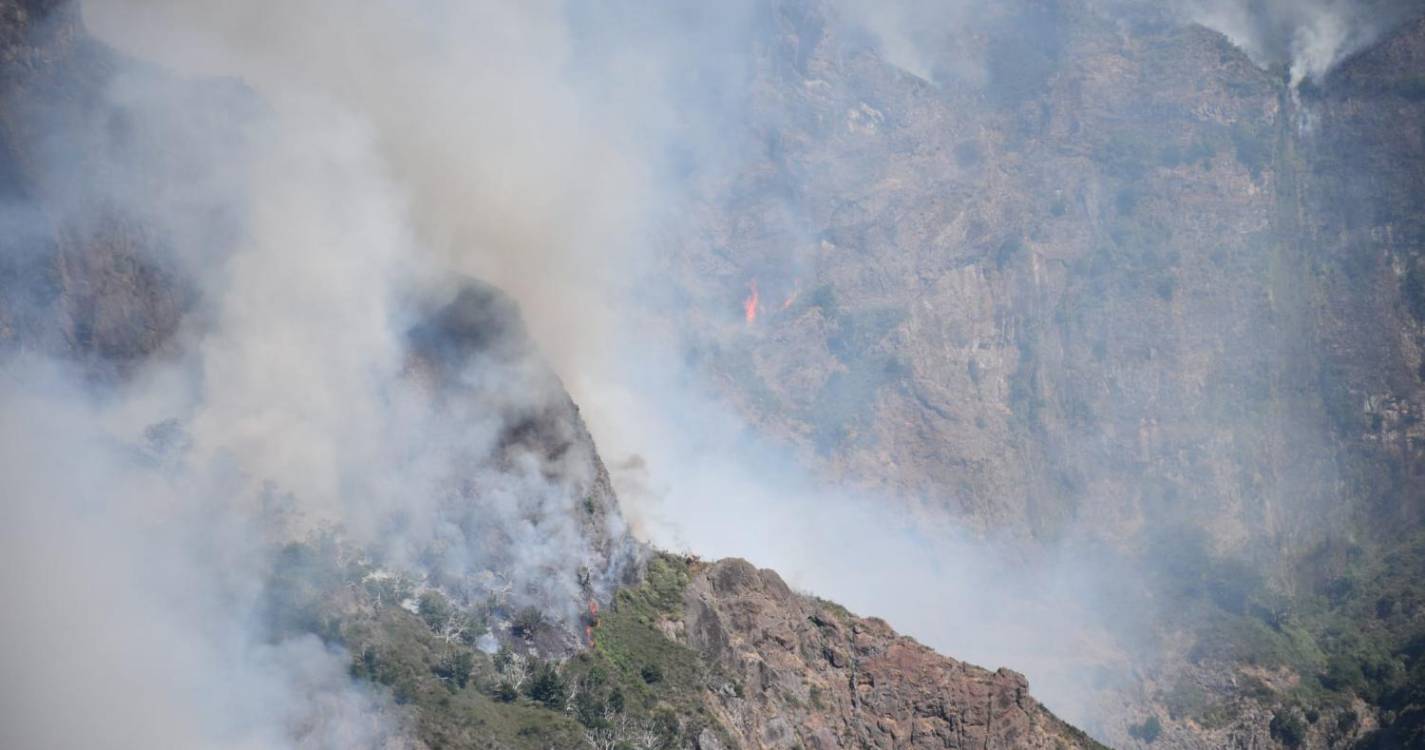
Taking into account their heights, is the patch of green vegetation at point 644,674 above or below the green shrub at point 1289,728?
below

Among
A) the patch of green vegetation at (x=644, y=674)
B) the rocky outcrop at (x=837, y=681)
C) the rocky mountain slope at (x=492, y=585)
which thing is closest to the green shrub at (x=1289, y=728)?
the rocky mountain slope at (x=492, y=585)

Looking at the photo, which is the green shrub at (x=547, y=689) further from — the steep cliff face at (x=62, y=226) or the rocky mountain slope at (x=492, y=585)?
the steep cliff face at (x=62, y=226)

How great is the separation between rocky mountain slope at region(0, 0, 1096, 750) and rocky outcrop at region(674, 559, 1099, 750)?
19 cm

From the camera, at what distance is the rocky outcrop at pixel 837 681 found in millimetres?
135875

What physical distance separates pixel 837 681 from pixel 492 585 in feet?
104

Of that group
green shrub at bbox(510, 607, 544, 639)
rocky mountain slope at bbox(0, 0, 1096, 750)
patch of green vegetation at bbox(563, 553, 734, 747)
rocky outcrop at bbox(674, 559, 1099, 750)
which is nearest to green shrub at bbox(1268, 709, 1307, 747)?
rocky mountain slope at bbox(0, 0, 1096, 750)

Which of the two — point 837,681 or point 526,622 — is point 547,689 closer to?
point 526,622

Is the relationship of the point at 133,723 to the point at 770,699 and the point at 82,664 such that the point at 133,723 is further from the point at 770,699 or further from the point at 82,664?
the point at 770,699

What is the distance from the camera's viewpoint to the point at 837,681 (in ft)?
463

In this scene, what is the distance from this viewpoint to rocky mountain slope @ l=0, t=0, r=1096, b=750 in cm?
11856

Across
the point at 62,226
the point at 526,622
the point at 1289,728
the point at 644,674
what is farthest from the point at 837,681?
the point at 1289,728

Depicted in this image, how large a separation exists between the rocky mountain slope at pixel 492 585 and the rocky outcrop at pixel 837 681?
0.19m

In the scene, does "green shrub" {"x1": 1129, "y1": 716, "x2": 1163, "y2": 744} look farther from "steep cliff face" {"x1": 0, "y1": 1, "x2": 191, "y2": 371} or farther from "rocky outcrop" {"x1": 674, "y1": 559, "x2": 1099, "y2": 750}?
"steep cliff face" {"x1": 0, "y1": 1, "x2": 191, "y2": 371}

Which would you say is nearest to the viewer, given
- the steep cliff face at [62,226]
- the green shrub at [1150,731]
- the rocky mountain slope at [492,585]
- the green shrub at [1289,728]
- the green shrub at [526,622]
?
the rocky mountain slope at [492,585]
